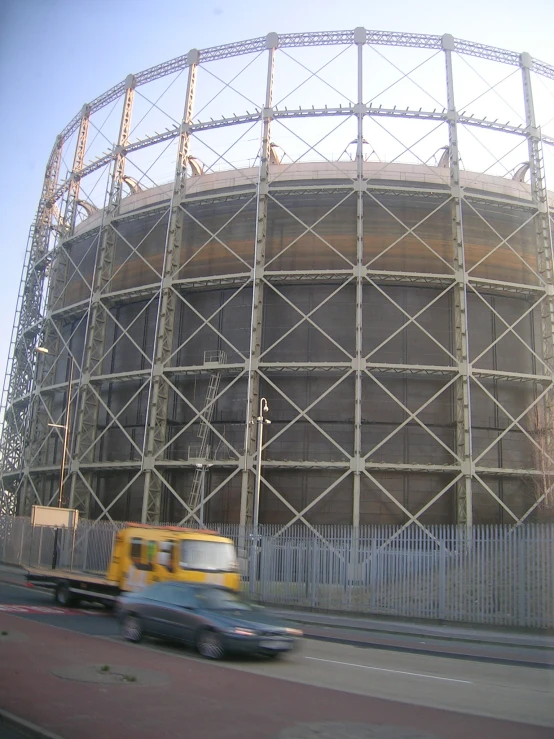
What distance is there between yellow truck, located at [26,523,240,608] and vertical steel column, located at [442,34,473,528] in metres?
11.0

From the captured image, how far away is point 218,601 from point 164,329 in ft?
59.1

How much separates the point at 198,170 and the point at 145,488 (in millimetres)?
14953

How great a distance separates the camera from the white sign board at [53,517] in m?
23.8

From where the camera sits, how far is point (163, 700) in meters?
7.40

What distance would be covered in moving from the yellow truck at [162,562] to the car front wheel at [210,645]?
3920 mm

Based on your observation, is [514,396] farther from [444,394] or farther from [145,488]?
[145,488]

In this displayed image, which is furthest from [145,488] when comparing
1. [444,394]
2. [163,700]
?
[163,700]

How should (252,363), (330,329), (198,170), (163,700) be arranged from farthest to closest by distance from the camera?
(198,170) → (330,329) → (252,363) → (163,700)

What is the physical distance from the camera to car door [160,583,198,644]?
10930 millimetres

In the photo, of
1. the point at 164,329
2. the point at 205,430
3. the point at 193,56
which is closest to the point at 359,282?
the point at 164,329

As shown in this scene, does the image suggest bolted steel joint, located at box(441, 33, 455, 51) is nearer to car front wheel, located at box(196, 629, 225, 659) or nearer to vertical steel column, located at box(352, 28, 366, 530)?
vertical steel column, located at box(352, 28, 366, 530)

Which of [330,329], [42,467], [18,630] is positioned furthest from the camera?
[42,467]

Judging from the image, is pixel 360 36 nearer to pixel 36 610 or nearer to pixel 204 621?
pixel 36 610

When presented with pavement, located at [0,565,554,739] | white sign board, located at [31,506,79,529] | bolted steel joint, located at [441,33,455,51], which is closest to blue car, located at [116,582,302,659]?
pavement, located at [0,565,554,739]
